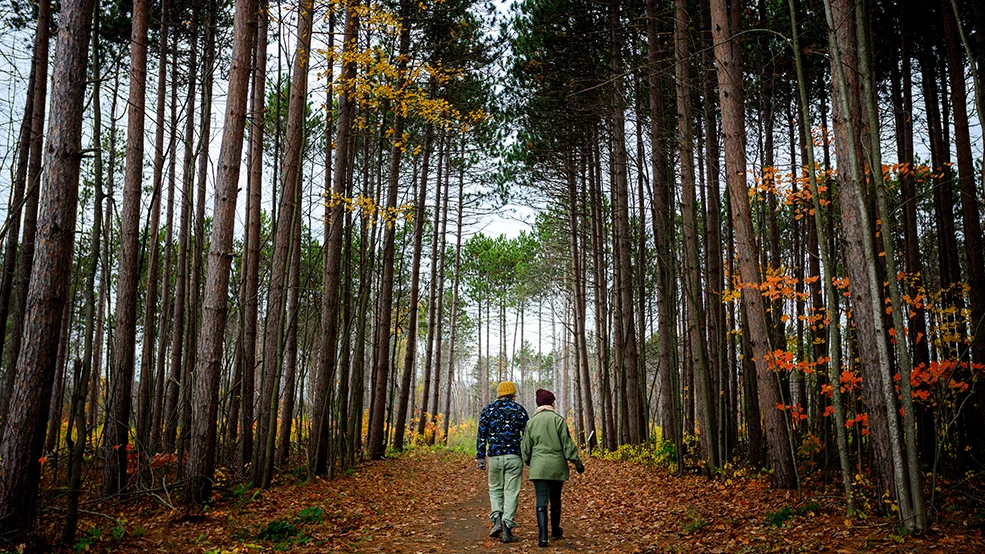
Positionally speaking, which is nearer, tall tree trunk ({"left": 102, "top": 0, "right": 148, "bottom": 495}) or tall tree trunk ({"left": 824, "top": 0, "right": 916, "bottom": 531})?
tall tree trunk ({"left": 824, "top": 0, "right": 916, "bottom": 531})

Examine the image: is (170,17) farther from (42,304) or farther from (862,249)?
(862,249)

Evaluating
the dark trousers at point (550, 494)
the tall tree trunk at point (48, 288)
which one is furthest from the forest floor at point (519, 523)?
the tall tree trunk at point (48, 288)

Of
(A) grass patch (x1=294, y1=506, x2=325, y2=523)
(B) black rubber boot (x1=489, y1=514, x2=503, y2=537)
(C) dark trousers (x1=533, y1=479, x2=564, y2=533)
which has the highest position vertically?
(C) dark trousers (x1=533, y1=479, x2=564, y2=533)

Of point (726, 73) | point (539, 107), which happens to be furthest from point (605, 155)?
point (726, 73)

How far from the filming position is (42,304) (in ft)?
15.5

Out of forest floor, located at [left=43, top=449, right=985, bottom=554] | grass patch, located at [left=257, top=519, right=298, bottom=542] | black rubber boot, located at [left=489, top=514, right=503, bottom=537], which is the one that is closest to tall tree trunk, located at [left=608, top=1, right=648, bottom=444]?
forest floor, located at [left=43, top=449, right=985, bottom=554]

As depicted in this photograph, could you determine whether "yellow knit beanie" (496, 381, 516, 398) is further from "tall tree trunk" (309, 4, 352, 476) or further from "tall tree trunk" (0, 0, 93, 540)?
"tall tree trunk" (309, 4, 352, 476)

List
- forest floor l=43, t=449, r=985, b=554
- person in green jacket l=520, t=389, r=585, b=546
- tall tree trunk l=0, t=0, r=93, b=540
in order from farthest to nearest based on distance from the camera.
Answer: person in green jacket l=520, t=389, r=585, b=546, forest floor l=43, t=449, r=985, b=554, tall tree trunk l=0, t=0, r=93, b=540

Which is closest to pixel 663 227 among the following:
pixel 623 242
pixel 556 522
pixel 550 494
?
pixel 623 242

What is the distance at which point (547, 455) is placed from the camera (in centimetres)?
622

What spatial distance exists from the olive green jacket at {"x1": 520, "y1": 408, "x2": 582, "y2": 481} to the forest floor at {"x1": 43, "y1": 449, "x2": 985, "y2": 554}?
28.7 inches

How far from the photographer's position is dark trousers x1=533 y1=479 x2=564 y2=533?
20.2 feet

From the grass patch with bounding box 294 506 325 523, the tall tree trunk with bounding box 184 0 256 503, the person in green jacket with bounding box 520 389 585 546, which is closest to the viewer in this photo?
the person in green jacket with bounding box 520 389 585 546

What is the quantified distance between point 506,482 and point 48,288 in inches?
180
